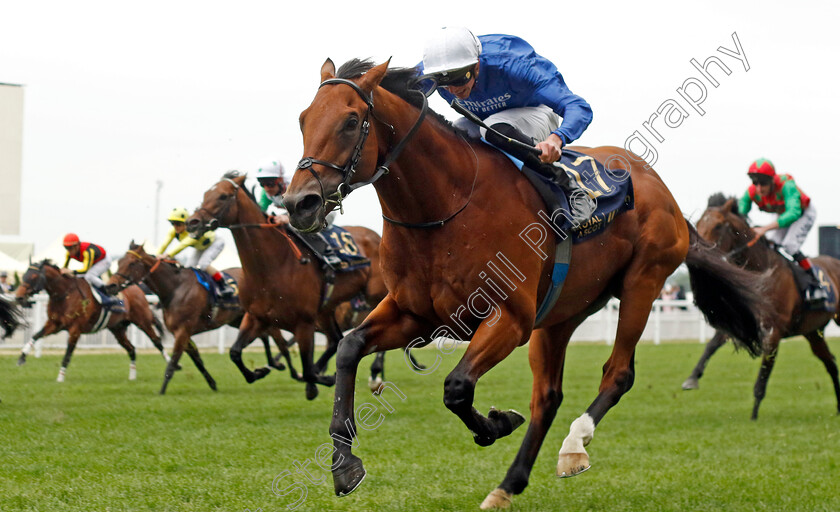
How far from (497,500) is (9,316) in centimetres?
624

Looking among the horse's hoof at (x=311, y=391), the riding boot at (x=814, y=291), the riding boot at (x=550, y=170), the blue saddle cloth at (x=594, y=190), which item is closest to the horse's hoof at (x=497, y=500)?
the blue saddle cloth at (x=594, y=190)

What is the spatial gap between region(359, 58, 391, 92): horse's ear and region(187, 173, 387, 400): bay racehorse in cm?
551

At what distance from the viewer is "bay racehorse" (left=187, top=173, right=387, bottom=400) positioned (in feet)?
29.3

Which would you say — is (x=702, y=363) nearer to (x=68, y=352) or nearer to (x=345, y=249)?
(x=345, y=249)

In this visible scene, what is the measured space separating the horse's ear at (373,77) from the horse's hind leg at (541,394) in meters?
1.92

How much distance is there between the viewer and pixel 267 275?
8.95 meters

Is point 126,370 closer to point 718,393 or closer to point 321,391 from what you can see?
point 321,391

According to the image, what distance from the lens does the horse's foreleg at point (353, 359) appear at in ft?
11.8

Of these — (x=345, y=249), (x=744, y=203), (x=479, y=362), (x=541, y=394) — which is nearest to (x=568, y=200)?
(x=479, y=362)

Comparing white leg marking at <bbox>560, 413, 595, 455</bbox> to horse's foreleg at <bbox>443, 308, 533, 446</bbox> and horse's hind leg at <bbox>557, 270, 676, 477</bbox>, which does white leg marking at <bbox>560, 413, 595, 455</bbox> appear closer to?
horse's hind leg at <bbox>557, 270, 676, 477</bbox>

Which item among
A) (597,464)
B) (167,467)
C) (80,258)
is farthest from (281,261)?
(80,258)

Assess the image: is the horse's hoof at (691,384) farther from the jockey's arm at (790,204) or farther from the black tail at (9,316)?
the black tail at (9,316)

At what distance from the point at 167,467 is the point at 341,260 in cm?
422

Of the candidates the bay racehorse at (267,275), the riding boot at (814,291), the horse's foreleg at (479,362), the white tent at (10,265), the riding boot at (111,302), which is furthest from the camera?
the white tent at (10,265)
